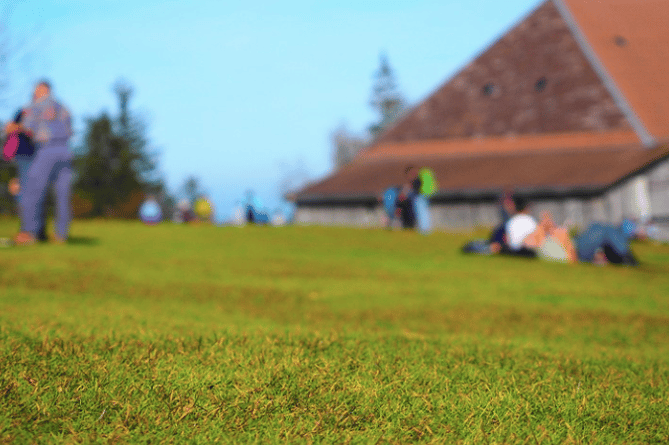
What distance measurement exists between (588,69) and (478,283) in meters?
30.9

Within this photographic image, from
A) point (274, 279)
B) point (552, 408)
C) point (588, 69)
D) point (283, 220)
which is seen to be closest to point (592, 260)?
point (274, 279)

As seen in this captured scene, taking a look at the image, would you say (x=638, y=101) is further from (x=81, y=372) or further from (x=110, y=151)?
(x=110, y=151)

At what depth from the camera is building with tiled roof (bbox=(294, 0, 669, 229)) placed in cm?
3516

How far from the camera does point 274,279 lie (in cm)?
1214

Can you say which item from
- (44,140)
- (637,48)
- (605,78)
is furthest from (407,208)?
(637,48)

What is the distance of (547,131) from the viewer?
40062 millimetres

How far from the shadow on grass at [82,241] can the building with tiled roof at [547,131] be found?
2334cm

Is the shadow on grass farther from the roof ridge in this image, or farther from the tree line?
the tree line

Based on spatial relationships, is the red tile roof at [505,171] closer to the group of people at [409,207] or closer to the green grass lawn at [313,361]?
the group of people at [409,207]

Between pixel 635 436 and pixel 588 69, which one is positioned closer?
pixel 635 436

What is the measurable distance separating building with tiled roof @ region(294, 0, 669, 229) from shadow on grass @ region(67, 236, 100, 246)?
23.3m

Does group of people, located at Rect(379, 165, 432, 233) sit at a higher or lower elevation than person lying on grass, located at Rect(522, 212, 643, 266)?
higher

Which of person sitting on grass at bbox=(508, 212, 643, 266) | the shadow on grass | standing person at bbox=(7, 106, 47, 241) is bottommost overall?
person sitting on grass at bbox=(508, 212, 643, 266)

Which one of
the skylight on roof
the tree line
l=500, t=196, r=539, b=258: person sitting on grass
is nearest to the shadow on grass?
l=500, t=196, r=539, b=258: person sitting on grass
